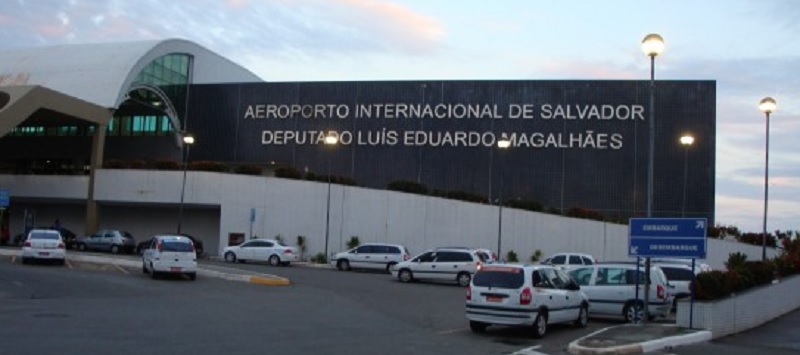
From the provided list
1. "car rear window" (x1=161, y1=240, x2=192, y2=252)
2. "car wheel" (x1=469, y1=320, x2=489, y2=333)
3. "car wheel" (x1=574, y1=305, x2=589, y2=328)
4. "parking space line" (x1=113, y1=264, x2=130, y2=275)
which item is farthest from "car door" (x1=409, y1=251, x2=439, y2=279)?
"car wheel" (x1=469, y1=320, x2=489, y2=333)

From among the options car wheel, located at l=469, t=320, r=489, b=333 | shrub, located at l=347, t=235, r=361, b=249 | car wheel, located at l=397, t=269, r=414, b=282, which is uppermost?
shrub, located at l=347, t=235, r=361, b=249

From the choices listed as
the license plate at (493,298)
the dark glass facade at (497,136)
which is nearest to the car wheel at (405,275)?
the license plate at (493,298)

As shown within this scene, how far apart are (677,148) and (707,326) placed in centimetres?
4367

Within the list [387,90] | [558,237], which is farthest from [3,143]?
[558,237]

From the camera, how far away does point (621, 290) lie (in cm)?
2195

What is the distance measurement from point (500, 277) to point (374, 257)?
2386 centimetres

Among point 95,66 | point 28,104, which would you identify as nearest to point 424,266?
point 28,104

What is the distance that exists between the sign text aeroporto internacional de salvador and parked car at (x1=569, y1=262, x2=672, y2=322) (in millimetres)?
39662

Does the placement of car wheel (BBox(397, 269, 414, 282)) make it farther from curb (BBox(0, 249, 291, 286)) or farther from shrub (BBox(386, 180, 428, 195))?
shrub (BBox(386, 180, 428, 195))

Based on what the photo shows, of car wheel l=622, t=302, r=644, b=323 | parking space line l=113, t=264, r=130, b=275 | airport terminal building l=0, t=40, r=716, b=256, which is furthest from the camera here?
airport terminal building l=0, t=40, r=716, b=256

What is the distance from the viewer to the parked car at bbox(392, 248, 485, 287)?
116 ft

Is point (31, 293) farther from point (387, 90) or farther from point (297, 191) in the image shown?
point (387, 90)

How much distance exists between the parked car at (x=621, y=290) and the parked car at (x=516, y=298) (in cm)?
341

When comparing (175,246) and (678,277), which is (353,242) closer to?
(175,246)
